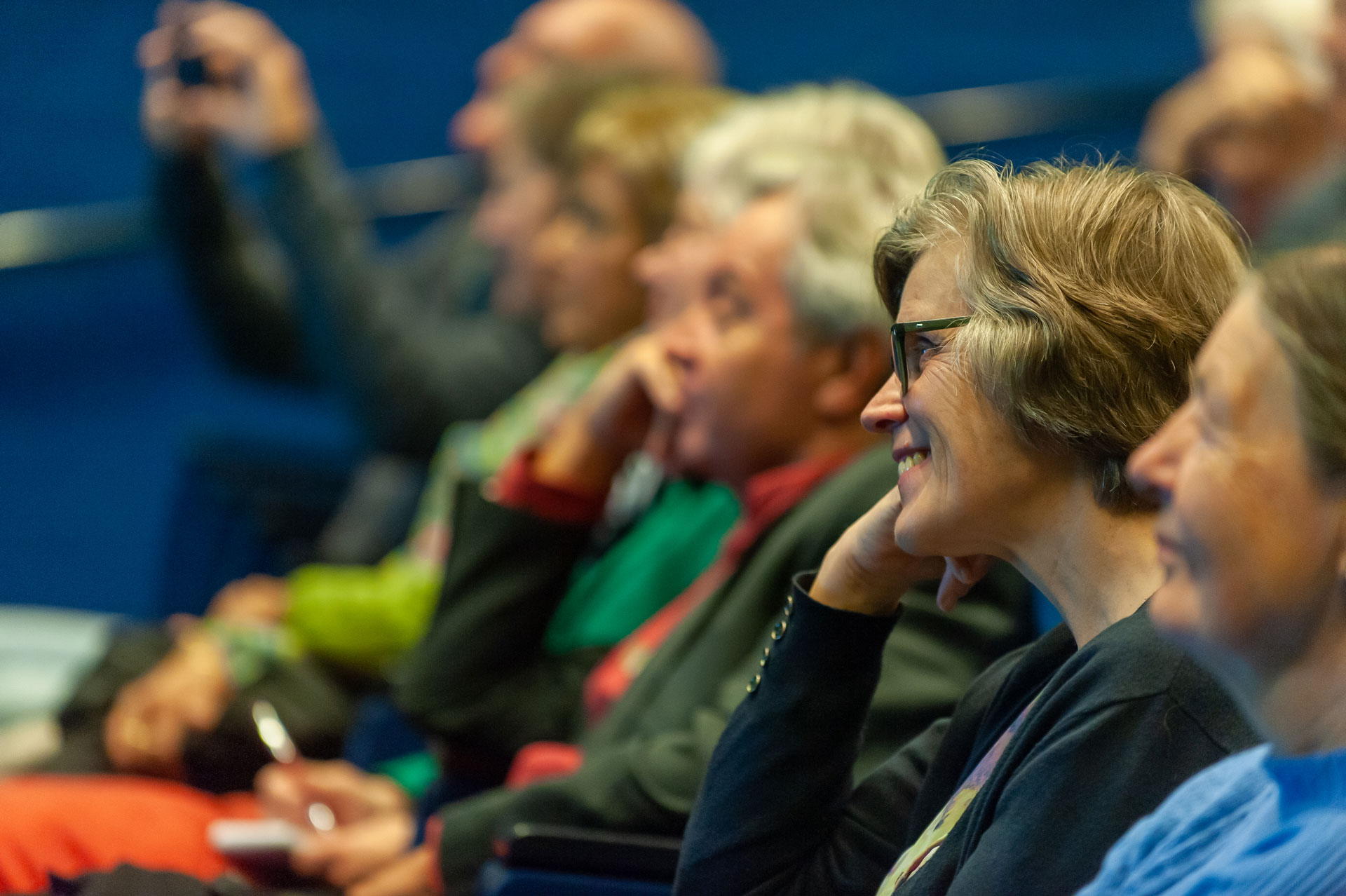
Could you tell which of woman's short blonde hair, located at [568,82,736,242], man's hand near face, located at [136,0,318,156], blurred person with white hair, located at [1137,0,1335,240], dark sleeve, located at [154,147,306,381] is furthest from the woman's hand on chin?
dark sleeve, located at [154,147,306,381]

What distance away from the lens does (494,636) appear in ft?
6.58

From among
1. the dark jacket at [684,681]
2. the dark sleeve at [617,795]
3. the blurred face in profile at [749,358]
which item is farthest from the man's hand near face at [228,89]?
the dark sleeve at [617,795]

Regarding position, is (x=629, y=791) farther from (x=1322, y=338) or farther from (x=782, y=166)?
(x=1322, y=338)

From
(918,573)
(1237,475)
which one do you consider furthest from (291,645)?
(1237,475)

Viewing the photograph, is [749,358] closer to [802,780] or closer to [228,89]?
[802,780]

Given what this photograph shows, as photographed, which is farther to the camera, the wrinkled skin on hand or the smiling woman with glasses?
the wrinkled skin on hand

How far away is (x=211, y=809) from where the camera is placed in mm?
1954

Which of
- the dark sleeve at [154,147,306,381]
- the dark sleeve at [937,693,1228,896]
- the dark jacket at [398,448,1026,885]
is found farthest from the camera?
the dark sleeve at [154,147,306,381]

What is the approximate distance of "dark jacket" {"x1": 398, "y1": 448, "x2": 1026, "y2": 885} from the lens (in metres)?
1.46

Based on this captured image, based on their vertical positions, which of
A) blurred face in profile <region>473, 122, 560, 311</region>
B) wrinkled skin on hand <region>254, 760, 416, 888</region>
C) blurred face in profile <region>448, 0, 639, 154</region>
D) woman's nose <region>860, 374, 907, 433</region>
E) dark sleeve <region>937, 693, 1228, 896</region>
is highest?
blurred face in profile <region>448, 0, 639, 154</region>

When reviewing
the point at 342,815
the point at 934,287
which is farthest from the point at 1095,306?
the point at 342,815

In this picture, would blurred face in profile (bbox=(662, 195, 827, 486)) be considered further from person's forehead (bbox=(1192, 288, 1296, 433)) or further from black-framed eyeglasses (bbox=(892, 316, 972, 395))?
person's forehead (bbox=(1192, 288, 1296, 433))

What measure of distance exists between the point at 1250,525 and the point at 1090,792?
0.74ft

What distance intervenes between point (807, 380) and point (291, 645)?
45.3 inches
